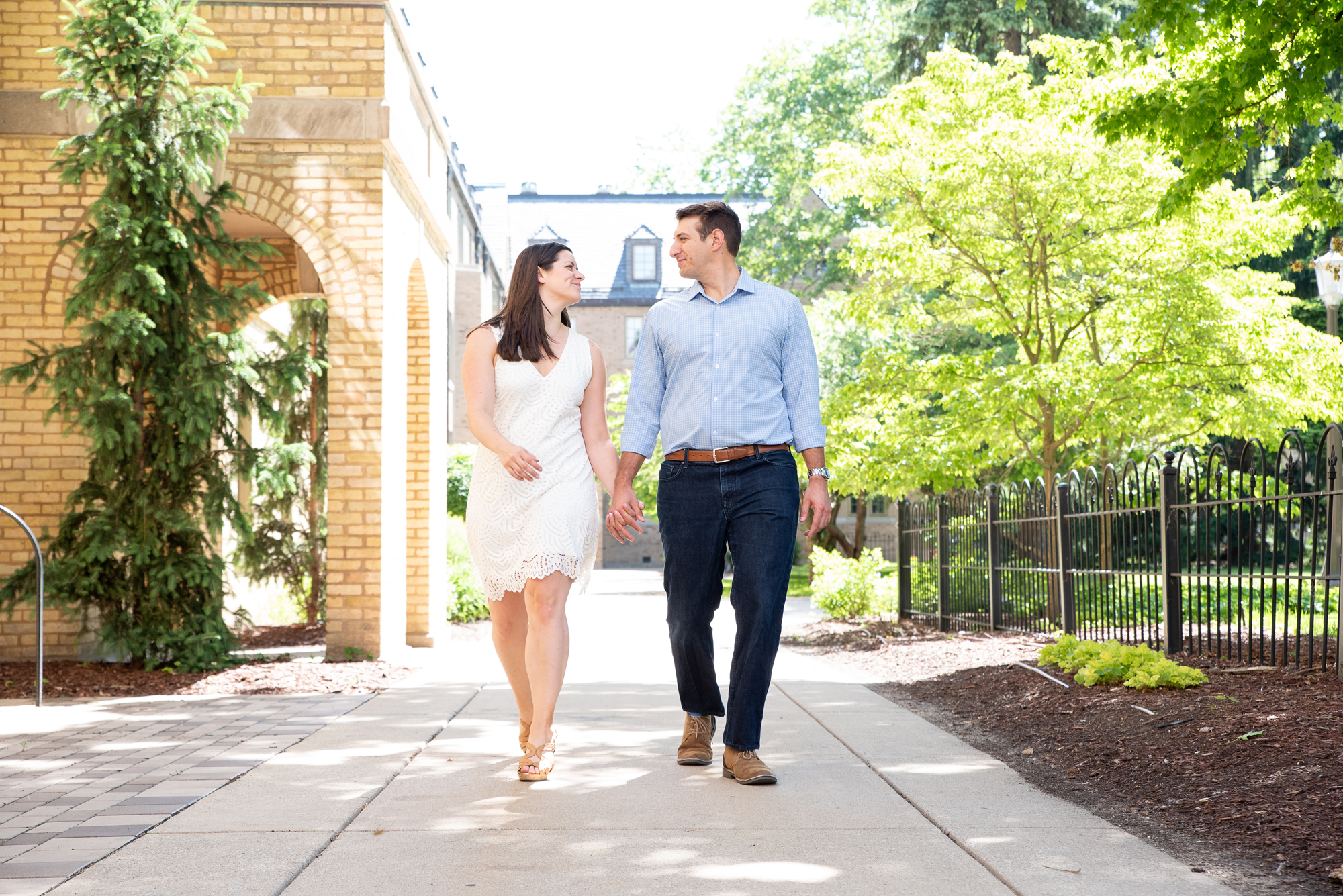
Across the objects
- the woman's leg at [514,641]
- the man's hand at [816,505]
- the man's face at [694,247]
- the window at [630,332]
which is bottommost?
the woman's leg at [514,641]

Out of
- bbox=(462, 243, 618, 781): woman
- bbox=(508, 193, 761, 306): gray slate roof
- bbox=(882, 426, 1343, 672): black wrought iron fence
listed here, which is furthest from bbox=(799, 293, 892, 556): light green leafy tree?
bbox=(508, 193, 761, 306): gray slate roof

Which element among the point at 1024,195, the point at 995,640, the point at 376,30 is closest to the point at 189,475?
the point at 376,30

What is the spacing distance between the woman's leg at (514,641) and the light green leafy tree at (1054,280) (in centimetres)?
767

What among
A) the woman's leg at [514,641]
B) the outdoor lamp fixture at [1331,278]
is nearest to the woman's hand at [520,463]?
the woman's leg at [514,641]

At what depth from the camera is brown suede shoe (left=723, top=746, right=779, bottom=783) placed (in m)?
4.46

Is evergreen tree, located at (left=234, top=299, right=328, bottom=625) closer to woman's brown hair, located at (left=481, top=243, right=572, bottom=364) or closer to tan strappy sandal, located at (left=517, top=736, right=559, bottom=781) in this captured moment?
woman's brown hair, located at (left=481, top=243, right=572, bottom=364)

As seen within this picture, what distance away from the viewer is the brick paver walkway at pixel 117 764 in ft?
12.0

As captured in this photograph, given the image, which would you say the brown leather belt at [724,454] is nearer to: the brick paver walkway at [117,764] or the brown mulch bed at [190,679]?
the brick paver walkway at [117,764]

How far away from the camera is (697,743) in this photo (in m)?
4.91

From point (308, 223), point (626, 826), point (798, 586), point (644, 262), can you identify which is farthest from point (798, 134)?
point (626, 826)

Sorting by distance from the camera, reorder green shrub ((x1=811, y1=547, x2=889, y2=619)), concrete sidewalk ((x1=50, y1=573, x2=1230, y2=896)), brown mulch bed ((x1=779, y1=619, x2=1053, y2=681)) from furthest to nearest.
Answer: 1. green shrub ((x1=811, y1=547, x2=889, y2=619))
2. brown mulch bed ((x1=779, y1=619, x2=1053, y2=681))
3. concrete sidewalk ((x1=50, y1=573, x2=1230, y2=896))

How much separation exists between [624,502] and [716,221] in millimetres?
1137

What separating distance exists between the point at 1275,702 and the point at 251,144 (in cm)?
805

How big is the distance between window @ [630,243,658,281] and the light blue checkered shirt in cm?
4589
